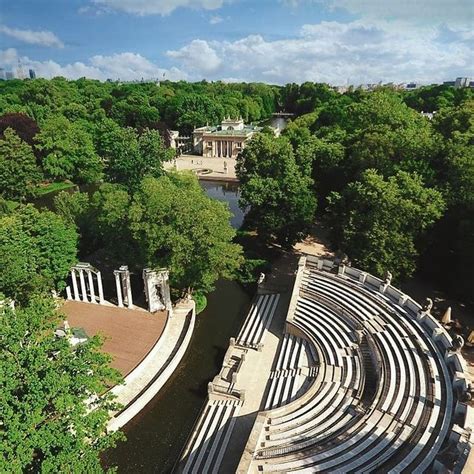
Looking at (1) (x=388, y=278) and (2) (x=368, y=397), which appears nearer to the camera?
(2) (x=368, y=397)

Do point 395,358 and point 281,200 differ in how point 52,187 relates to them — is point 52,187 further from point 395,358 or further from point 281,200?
point 395,358

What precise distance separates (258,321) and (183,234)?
26.5 ft

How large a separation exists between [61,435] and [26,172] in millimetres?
44977

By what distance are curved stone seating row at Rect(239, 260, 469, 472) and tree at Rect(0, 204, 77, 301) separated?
16.0 metres

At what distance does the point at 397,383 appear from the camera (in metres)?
19.0

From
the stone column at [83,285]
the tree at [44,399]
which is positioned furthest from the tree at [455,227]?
the stone column at [83,285]

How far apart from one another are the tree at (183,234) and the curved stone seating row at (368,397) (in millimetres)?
6176

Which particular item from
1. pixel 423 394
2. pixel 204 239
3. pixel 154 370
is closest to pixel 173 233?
pixel 204 239

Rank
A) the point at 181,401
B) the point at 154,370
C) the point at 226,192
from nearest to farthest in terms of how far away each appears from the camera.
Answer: the point at 181,401
the point at 154,370
the point at 226,192

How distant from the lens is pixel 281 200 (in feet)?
112

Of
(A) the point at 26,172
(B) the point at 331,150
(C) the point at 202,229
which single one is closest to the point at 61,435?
(C) the point at 202,229

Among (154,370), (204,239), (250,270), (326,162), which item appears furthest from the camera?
(326,162)

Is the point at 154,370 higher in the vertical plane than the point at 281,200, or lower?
lower

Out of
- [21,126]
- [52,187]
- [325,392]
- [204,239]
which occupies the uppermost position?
[21,126]
